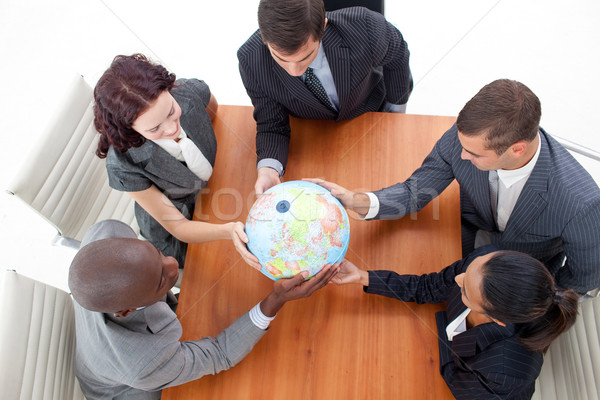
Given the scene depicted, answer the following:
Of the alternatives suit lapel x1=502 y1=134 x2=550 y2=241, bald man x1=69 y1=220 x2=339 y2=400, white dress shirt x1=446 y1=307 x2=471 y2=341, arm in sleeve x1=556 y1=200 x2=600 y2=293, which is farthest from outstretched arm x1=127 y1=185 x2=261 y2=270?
arm in sleeve x1=556 y1=200 x2=600 y2=293

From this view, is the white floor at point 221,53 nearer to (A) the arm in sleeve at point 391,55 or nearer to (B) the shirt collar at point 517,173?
(A) the arm in sleeve at point 391,55

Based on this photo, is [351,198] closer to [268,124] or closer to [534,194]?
[268,124]

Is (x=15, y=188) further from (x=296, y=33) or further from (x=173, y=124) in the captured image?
(x=296, y=33)

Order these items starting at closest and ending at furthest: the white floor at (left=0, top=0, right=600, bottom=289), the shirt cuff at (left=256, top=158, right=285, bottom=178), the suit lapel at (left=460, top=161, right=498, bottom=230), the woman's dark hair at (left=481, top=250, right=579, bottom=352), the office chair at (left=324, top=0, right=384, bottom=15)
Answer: the woman's dark hair at (left=481, top=250, right=579, bottom=352), the suit lapel at (left=460, top=161, right=498, bottom=230), the shirt cuff at (left=256, top=158, right=285, bottom=178), the office chair at (left=324, top=0, right=384, bottom=15), the white floor at (left=0, top=0, right=600, bottom=289)

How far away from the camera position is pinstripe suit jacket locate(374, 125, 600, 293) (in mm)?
1877

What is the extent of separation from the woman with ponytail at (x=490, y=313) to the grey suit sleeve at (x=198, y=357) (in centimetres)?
48

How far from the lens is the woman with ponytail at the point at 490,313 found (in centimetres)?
168

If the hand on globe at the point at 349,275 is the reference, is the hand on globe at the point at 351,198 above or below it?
above

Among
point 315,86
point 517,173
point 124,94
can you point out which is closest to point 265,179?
point 315,86

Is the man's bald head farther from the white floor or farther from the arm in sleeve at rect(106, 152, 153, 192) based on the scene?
the white floor

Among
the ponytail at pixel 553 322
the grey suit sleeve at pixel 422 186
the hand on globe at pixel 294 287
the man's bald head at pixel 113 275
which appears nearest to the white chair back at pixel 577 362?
the ponytail at pixel 553 322

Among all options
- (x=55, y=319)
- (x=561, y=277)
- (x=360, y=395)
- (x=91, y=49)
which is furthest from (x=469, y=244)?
(x=91, y=49)

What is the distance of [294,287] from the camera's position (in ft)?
6.22

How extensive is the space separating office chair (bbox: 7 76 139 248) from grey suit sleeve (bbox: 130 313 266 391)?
0.97 meters
